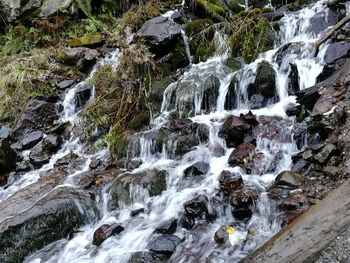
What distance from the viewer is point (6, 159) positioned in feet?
23.4

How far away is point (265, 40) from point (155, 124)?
2.78 m

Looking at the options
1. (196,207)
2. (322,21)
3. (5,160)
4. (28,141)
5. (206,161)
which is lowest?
(196,207)

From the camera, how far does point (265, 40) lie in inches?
308

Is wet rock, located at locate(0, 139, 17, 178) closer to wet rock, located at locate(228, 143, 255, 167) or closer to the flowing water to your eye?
the flowing water

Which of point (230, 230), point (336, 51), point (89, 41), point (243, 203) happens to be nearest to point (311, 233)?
point (230, 230)

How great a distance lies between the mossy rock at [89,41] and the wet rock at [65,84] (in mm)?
1344

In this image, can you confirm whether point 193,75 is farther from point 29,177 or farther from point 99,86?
point 29,177

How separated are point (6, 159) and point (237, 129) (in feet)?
13.5

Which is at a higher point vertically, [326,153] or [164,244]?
[326,153]

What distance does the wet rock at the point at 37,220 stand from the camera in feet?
16.4

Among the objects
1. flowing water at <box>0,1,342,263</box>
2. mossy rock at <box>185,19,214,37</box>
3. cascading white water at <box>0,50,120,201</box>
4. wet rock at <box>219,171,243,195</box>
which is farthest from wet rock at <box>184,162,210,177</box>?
mossy rock at <box>185,19,214,37</box>

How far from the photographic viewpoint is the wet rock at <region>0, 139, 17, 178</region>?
7.09 meters

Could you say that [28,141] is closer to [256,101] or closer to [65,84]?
[65,84]

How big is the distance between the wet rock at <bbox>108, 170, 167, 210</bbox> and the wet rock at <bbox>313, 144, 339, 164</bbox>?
2.03 metres
